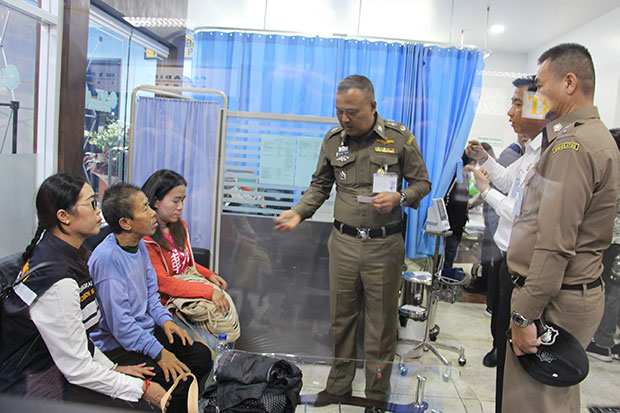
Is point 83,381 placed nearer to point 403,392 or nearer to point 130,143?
point 403,392

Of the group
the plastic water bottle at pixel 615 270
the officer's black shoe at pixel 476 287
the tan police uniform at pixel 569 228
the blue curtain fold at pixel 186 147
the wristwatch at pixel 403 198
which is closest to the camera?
the tan police uniform at pixel 569 228

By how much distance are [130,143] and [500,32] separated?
2293 millimetres

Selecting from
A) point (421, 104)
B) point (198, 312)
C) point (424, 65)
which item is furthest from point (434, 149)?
point (198, 312)

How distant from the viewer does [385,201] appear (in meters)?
2.25

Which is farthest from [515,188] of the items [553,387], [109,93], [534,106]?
[109,93]

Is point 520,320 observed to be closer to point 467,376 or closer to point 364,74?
point 467,376

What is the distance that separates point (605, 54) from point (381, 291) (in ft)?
4.88

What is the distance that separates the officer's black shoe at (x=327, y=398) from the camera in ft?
6.34

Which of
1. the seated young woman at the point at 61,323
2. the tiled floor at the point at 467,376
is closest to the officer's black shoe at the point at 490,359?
the tiled floor at the point at 467,376

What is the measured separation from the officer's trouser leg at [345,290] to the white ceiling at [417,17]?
1.29 metres

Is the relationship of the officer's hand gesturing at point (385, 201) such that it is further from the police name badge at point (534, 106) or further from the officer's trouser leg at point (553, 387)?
the officer's trouser leg at point (553, 387)

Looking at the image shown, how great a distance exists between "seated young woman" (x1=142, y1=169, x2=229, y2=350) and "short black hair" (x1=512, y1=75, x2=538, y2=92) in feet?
5.62

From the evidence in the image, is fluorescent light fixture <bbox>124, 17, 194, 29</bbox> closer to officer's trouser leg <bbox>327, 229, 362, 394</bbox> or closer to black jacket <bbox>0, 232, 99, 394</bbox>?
officer's trouser leg <bbox>327, 229, 362, 394</bbox>

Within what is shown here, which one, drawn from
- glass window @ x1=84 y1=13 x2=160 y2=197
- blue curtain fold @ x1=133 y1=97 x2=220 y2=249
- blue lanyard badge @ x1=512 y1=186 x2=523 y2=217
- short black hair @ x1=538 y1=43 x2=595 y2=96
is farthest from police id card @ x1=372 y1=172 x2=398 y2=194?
glass window @ x1=84 y1=13 x2=160 y2=197
